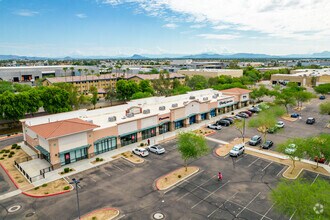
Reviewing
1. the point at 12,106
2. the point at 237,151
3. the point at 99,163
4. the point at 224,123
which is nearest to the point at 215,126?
the point at 224,123

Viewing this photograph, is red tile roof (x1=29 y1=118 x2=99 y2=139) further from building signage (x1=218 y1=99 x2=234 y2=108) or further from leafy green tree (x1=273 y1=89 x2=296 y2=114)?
leafy green tree (x1=273 y1=89 x2=296 y2=114)

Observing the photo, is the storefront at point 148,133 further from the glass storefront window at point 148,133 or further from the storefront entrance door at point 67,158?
the storefront entrance door at point 67,158

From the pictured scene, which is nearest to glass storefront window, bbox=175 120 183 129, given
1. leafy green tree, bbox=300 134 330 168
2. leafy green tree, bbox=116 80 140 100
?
leafy green tree, bbox=300 134 330 168

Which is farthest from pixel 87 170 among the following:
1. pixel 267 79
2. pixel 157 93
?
pixel 267 79

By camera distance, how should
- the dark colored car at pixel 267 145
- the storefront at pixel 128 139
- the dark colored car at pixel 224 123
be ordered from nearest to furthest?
the dark colored car at pixel 267 145 < the storefront at pixel 128 139 < the dark colored car at pixel 224 123

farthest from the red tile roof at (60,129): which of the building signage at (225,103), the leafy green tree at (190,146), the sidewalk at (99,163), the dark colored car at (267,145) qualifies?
the building signage at (225,103)

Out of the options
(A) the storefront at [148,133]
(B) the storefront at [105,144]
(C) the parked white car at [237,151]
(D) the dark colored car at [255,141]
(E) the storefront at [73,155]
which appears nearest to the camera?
(E) the storefront at [73,155]
